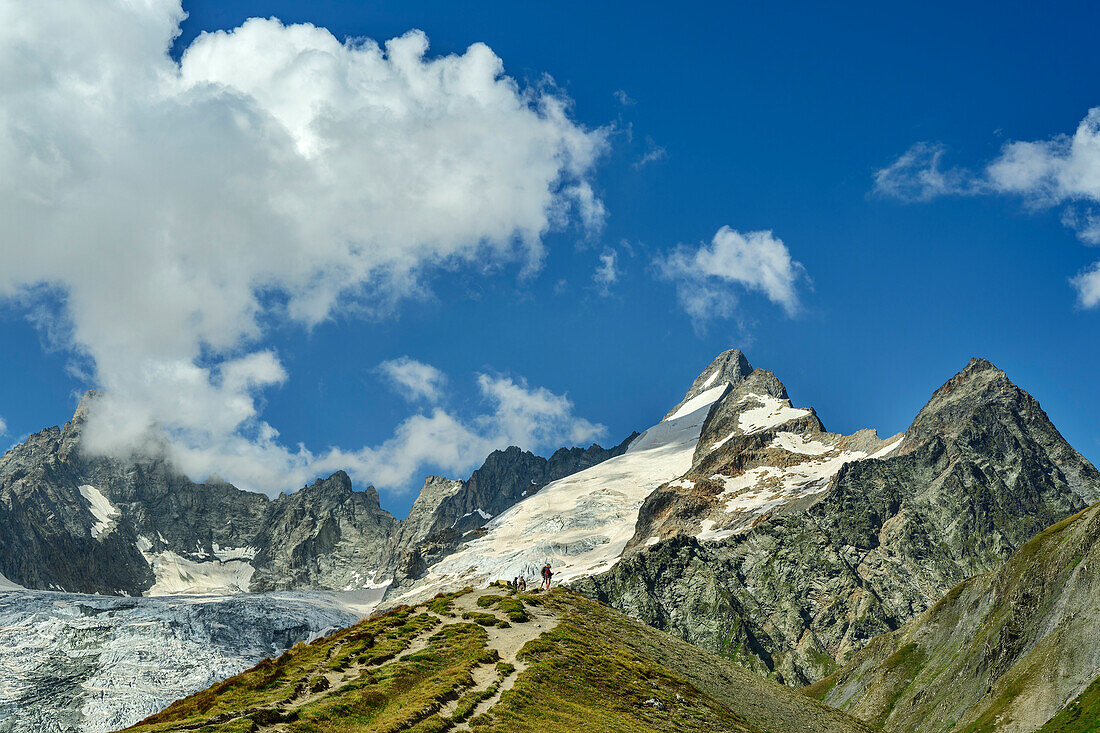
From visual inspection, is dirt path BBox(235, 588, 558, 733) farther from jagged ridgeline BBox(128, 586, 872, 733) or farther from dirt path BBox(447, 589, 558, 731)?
jagged ridgeline BBox(128, 586, 872, 733)

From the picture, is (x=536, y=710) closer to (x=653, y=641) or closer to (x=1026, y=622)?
(x=653, y=641)

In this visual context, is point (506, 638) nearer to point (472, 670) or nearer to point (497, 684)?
point (472, 670)

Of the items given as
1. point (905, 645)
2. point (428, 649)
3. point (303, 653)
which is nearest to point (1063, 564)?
point (905, 645)

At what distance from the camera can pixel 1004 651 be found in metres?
99.2

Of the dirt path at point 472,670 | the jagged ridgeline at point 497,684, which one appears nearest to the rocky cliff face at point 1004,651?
the jagged ridgeline at point 497,684

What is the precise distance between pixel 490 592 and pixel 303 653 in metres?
21.1

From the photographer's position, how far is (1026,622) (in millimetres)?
98688

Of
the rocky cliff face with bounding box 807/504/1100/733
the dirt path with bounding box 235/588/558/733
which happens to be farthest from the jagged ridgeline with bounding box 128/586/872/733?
the rocky cliff face with bounding box 807/504/1100/733

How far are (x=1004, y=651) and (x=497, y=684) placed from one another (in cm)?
8086

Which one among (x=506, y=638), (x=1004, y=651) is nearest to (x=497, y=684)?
(x=506, y=638)

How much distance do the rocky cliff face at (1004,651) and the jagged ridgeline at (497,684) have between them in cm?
3351

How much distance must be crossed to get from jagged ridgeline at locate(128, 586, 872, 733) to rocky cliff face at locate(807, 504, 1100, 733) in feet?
110

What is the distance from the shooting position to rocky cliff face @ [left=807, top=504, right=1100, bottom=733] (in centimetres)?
8438

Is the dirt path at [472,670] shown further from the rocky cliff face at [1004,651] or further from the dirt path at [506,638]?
the rocky cliff face at [1004,651]
